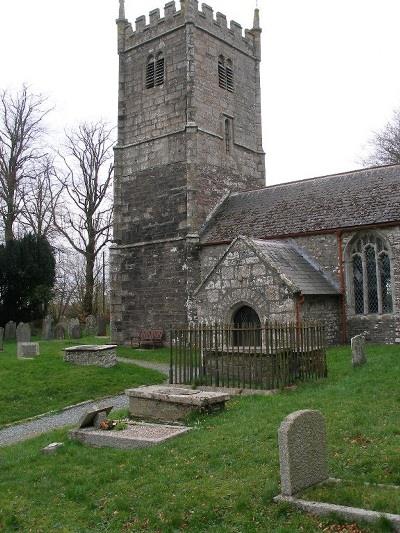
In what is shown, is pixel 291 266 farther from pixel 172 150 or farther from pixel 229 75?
pixel 229 75

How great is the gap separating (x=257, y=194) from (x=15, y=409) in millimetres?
14140

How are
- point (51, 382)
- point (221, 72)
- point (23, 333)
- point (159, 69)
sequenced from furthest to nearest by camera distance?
1. point (221, 72)
2. point (159, 69)
3. point (23, 333)
4. point (51, 382)

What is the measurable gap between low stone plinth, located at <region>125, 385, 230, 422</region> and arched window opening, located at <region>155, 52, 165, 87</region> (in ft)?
57.8

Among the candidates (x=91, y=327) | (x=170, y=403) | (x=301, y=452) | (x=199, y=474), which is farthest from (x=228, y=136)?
(x=301, y=452)

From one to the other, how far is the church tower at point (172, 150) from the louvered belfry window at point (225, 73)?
1.8 inches

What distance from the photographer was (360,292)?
18219mm

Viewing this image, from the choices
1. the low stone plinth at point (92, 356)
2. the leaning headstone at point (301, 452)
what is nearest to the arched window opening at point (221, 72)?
the low stone plinth at point (92, 356)

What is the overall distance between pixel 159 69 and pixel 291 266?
1225 centimetres

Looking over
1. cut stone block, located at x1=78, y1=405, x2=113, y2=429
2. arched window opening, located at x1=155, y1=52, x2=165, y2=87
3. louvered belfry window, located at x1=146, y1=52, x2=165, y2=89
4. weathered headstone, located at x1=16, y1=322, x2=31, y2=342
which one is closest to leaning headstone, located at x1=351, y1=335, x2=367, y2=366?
cut stone block, located at x1=78, y1=405, x2=113, y2=429

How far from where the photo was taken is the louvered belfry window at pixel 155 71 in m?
24.3

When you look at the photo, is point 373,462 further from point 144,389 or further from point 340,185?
point 340,185

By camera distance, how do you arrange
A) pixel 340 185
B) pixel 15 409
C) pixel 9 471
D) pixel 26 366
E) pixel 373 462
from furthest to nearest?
pixel 340 185 → pixel 26 366 → pixel 15 409 → pixel 9 471 → pixel 373 462

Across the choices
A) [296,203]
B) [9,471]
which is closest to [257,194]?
[296,203]

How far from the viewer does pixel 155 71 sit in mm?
24469
